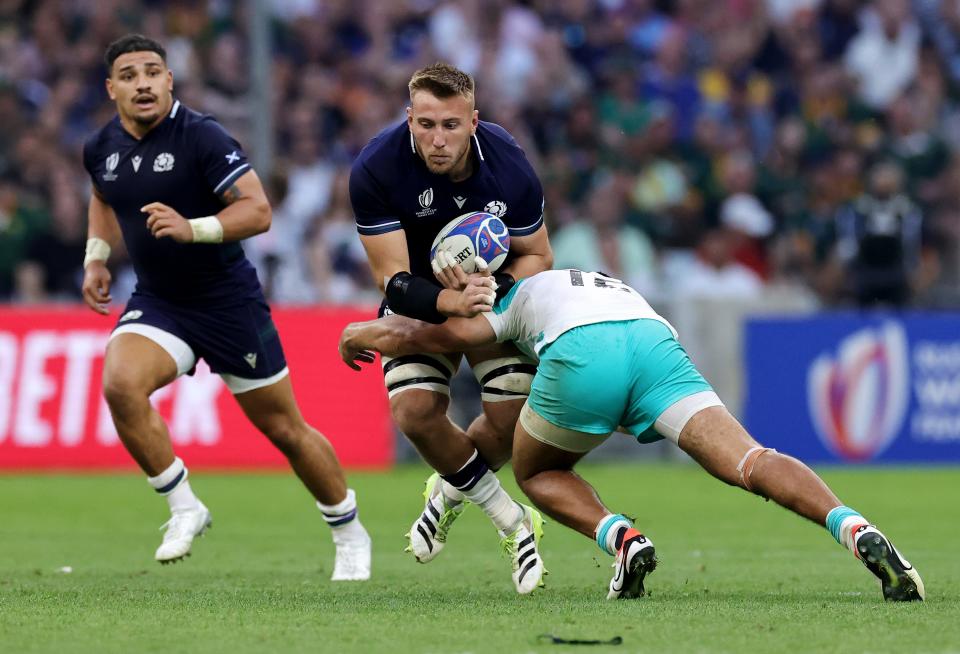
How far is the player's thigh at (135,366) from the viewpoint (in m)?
8.23

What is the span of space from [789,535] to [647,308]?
4.02 meters

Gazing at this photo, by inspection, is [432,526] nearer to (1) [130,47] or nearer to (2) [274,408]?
(2) [274,408]

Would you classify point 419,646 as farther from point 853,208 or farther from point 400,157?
point 853,208

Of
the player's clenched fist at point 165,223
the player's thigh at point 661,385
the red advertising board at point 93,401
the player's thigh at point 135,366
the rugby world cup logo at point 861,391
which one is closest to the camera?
the player's thigh at point 661,385

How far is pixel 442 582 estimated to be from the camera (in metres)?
8.04

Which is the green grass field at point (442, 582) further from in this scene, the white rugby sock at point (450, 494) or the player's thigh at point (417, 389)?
the player's thigh at point (417, 389)

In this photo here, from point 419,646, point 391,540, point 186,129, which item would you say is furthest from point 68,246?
point 419,646

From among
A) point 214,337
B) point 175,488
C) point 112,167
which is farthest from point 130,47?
point 175,488

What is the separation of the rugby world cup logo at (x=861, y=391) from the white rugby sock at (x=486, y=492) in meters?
9.17

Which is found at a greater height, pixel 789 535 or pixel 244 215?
pixel 244 215

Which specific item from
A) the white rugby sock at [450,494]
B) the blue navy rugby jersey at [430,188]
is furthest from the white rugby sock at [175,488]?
the blue navy rugby jersey at [430,188]

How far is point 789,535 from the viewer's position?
10742 mm

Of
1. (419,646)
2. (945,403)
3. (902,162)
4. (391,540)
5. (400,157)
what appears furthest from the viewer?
(902,162)

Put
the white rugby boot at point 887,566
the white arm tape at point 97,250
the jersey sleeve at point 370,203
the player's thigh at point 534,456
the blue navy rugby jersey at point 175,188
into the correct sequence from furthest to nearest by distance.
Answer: the white arm tape at point 97,250 → the blue navy rugby jersey at point 175,188 → the jersey sleeve at point 370,203 → the player's thigh at point 534,456 → the white rugby boot at point 887,566
